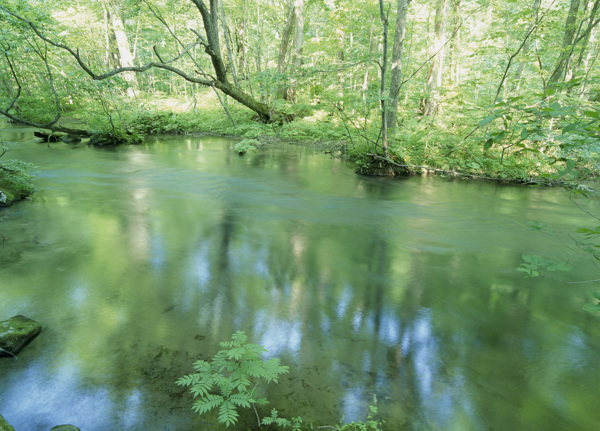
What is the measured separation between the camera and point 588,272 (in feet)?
19.6

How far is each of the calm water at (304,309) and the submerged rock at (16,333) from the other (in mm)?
88

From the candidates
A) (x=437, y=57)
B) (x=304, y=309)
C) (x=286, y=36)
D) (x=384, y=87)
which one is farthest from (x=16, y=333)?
(x=286, y=36)

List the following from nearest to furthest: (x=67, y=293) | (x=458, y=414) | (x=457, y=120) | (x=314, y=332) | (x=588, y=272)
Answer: (x=458, y=414), (x=314, y=332), (x=67, y=293), (x=588, y=272), (x=457, y=120)

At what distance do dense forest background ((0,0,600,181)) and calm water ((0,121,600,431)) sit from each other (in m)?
2.12

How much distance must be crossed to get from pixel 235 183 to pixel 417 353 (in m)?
8.89

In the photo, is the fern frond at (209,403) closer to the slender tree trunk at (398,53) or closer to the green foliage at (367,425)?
the green foliage at (367,425)

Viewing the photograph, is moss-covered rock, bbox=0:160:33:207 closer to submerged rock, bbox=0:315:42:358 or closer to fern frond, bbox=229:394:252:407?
submerged rock, bbox=0:315:42:358

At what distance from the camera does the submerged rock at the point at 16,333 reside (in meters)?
3.43

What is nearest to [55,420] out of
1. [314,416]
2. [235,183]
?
[314,416]

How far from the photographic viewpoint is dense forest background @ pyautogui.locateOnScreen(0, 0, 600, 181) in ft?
27.8

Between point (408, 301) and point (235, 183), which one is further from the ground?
point (235, 183)

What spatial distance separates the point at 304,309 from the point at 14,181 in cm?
875

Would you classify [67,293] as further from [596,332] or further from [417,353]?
[596,332]

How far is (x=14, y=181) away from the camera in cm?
861
